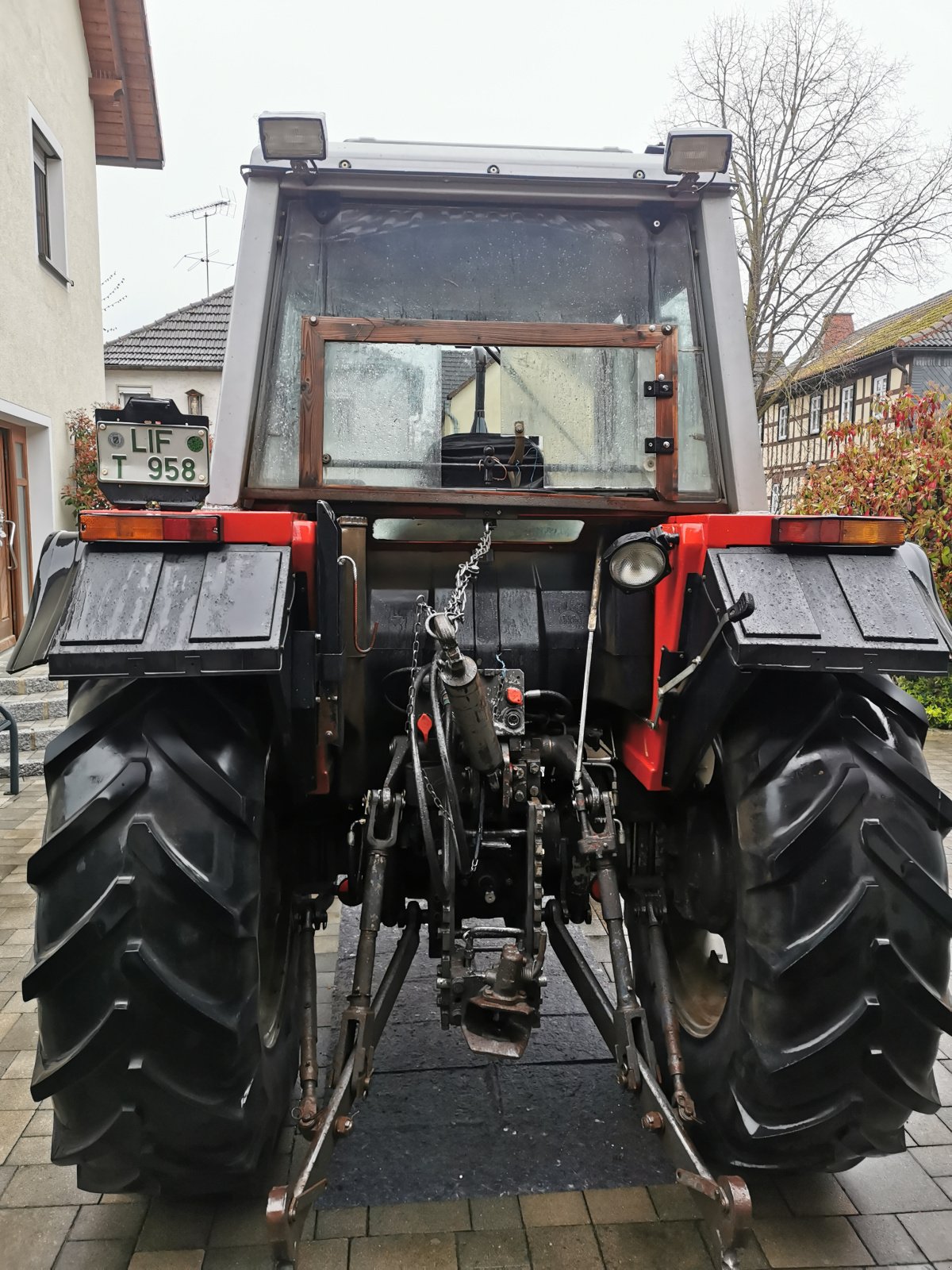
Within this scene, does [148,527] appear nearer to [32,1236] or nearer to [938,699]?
[32,1236]

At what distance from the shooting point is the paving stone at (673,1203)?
2355 millimetres

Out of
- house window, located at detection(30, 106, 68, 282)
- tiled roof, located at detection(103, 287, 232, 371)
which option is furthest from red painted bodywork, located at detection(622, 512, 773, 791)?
tiled roof, located at detection(103, 287, 232, 371)

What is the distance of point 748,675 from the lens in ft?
6.53

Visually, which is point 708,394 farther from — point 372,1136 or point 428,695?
point 372,1136

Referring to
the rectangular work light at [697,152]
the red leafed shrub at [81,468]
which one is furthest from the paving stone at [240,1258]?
the red leafed shrub at [81,468]

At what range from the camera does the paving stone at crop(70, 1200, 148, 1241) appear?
2.29 m

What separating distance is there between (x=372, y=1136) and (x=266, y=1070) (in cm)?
69

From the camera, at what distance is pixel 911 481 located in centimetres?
921

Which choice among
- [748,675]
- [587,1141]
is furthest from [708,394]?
[587,1141]

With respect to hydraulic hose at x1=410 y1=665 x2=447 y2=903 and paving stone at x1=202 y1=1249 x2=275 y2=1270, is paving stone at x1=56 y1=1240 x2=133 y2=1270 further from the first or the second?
hydraulic hose at x1=410 y1=665 x2=447 y2=903

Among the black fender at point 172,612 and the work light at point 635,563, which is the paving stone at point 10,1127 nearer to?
the black fender at point 172,612

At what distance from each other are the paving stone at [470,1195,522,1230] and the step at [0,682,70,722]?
570cm

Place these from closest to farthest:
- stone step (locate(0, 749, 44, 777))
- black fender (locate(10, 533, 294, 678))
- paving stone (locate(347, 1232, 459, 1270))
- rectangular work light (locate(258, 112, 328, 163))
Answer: black fender (locate(10, 533, 294, 678)) < paving stone (locate(347, 1232, 459, 1270)) < rectangular work light (locate(258, 112, 328, 163)) < stone step (locate(0, 749, 44, 777))

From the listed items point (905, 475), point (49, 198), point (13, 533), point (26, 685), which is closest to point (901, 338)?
point (905, 475)
